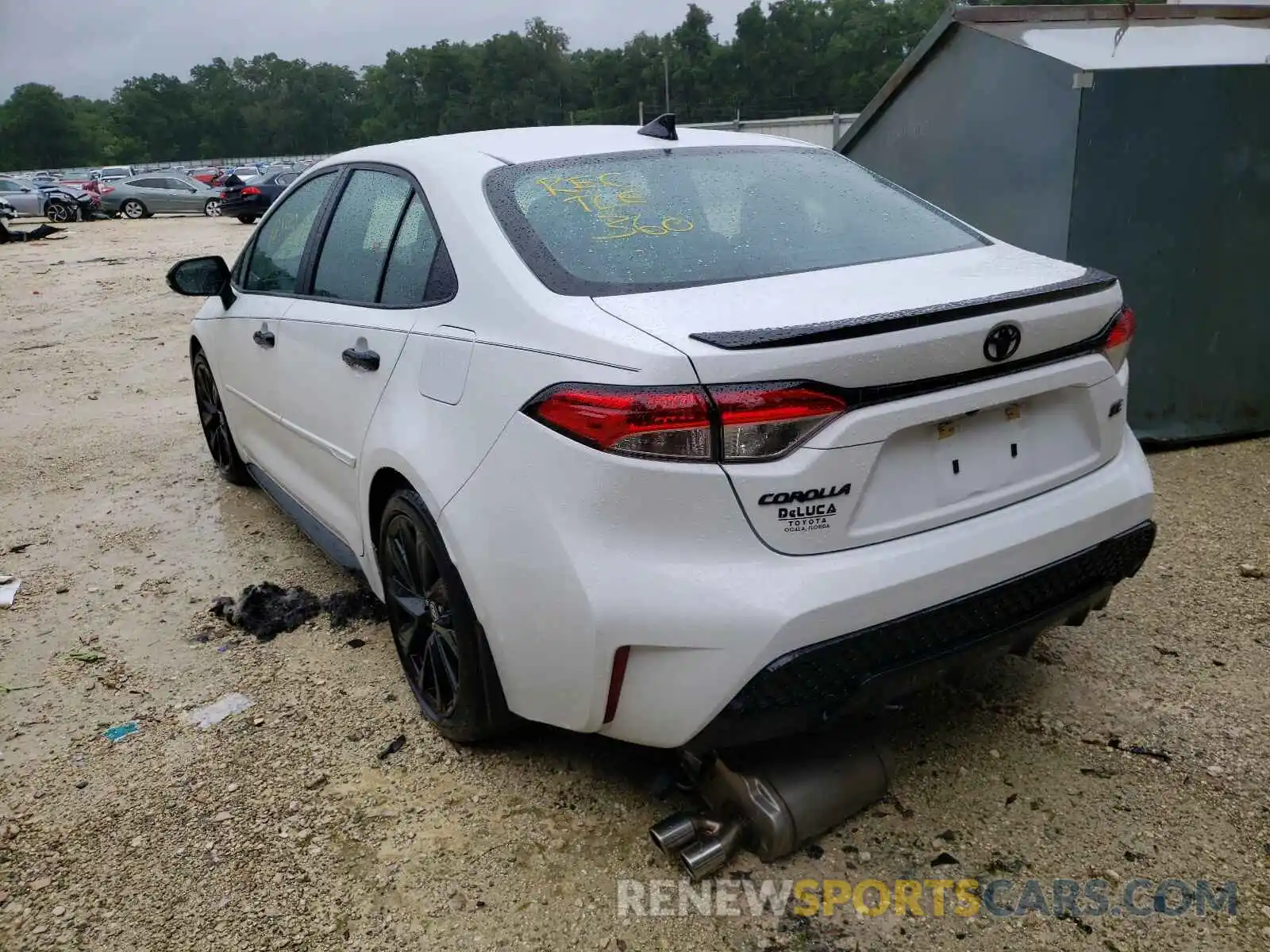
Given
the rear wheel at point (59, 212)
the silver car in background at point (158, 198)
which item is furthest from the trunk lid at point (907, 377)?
the rear wheel at point (59, 212)

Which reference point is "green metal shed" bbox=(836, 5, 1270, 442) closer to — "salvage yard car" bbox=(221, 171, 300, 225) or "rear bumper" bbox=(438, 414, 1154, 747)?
"rear bumper" bbox=(438, 414, 1154, 747)

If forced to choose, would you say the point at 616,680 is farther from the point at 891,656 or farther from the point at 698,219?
the point at 698,219

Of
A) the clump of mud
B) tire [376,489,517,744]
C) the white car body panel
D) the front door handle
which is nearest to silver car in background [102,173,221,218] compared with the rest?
the clump of mud

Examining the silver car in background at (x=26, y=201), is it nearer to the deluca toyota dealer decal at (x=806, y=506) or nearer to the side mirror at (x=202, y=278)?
the side mirror at (x=202, y=278)

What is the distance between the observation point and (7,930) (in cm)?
234

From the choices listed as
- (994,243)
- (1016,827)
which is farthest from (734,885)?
(994,243)

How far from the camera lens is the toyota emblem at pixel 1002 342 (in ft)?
7.11

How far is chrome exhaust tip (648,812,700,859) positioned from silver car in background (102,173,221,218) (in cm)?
3148

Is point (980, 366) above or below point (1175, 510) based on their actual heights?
above

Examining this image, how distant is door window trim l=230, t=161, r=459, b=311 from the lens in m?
2.73

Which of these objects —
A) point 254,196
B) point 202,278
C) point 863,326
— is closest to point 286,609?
point 202,278

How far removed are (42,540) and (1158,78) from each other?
565 centimetres

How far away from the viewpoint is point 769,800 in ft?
7.63

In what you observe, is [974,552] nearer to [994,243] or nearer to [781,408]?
[781,408]
